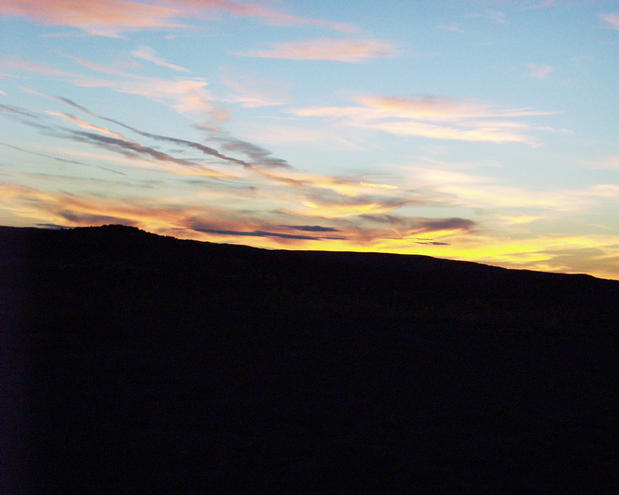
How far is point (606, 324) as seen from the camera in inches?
852

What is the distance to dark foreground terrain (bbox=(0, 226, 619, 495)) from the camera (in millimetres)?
5477

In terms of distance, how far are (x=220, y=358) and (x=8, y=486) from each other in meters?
5.89

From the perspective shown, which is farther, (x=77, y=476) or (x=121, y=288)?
(x=121, y=288)

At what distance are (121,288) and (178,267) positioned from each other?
1143 cm

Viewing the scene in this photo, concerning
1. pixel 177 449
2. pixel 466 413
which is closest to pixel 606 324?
pixel 466 413

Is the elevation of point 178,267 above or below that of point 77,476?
above

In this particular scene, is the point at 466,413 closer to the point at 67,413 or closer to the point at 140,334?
the point at 67,413

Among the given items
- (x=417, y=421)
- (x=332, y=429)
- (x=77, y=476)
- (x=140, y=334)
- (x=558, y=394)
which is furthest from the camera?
(x=140, y=334)

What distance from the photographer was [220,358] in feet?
34.9

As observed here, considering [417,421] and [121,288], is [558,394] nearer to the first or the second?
[417,421]

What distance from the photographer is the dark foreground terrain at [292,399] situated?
5477 millimetres

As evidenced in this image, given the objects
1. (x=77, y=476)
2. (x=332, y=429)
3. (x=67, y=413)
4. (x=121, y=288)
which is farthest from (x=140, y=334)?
(x=121, y=288)

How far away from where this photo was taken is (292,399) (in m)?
8.05

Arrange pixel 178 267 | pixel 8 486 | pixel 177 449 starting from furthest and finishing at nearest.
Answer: pixel 178 267 < pixel 177 449 < pixel 8 486
